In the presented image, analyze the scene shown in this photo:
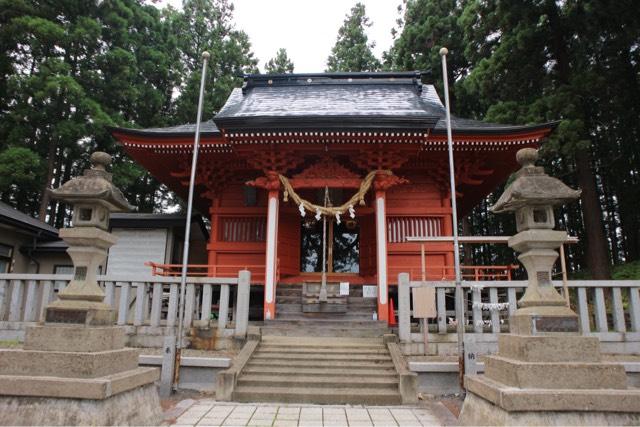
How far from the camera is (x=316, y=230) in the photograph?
12.0 meters

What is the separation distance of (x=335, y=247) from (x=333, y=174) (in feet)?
10.0

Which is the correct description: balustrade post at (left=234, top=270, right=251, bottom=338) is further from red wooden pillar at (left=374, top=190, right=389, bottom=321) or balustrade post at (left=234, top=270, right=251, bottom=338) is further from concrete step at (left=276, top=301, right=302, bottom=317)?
red wooden pillar at (left=374, top=190, right=389, bottom=321)

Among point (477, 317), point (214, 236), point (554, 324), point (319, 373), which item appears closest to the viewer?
point (554, 324)

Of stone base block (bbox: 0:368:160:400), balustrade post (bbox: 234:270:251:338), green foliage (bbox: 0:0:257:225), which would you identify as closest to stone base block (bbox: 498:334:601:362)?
stone base block (bbox: 0:368:160:400)

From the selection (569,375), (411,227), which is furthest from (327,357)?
(411,227)

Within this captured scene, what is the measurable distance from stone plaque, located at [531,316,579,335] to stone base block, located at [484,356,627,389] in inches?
13.2

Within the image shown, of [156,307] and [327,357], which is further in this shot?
[156,307]

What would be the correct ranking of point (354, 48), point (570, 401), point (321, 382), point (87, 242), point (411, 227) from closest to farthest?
point (570, 401) → point (87, 242) → point (321, 382) → point (411, 227) → point (354, 48)

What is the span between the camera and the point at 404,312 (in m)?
6.89

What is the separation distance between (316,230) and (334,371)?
619 centimetres

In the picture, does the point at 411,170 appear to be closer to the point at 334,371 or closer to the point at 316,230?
the point at 316,230

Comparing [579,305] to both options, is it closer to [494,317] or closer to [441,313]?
[494,317]

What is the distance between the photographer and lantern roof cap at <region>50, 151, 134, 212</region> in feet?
15.0

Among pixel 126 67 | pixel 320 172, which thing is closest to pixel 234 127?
pixel 320 172
